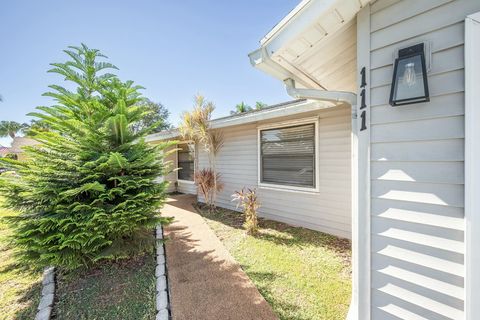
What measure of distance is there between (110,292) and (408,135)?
12.1ft

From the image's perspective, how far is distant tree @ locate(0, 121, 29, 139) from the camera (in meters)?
36.8

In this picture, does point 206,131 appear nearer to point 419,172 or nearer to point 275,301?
point 275,301

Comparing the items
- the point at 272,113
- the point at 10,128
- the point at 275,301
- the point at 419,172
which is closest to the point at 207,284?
the point at 275,301

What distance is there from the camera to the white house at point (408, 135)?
3.95ft

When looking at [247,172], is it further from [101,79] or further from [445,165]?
[445,165]

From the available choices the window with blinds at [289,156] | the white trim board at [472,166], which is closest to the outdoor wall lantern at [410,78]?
the white trim board at [472,166]

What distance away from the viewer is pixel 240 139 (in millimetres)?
6488

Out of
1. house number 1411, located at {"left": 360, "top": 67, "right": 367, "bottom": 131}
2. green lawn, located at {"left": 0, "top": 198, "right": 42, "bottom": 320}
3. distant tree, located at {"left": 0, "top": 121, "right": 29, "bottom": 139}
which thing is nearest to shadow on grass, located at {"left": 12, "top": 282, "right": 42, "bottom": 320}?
green lawn, located at {"left": 0, "top": 198, "right": 42, "bottom": 320}

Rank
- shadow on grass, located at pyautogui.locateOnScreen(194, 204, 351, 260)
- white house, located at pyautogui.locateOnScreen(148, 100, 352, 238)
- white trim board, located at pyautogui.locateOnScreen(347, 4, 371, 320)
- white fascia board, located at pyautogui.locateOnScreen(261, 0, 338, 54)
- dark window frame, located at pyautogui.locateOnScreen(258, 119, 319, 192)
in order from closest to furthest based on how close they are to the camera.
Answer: white fascia board, located at pyautogui.locateOnScreen(261, 0, 338, 54) → white trim board, located at pyautogui.locateOnScreen(347, 4, 371, 320) → shadow on grass, located at pyautogui.locateOnScreen(194, 204, 351, 260) → white house, located at pyautogui.locateOnScreen(148, 100, 352, 238) → dark window frame, located at pyautogui.locateOnScreen(258, 119, 319, 192)

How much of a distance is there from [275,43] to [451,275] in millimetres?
1924

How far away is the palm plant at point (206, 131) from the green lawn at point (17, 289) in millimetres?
4322

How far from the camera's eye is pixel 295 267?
331cm

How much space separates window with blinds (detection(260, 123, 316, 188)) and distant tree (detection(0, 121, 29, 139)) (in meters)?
49.3

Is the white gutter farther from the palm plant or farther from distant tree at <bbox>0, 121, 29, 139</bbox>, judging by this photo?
distant tree at <bbox>0, 121, 29, 139</bbox>
